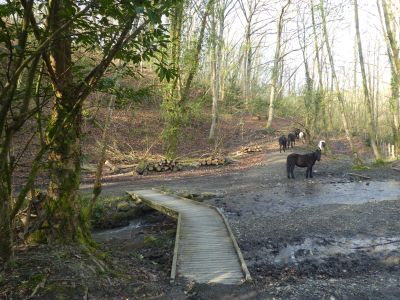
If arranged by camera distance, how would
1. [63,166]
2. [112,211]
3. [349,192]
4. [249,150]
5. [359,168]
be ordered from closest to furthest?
[63,166] → [112,211] → [349,192] → [359,168] → [249,150]

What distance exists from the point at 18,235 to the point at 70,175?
73.6 inches

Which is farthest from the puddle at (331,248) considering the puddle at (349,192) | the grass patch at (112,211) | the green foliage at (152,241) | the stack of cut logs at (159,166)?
the stack of cut logs at (159,166)

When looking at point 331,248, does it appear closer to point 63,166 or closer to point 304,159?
point 63,166

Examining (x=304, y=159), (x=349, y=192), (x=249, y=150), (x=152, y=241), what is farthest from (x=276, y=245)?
(x=249, y=150)

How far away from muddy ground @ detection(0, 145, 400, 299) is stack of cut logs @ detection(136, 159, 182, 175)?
204cm

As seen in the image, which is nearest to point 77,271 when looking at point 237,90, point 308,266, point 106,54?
point 106,54

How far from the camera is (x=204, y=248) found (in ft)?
25.5

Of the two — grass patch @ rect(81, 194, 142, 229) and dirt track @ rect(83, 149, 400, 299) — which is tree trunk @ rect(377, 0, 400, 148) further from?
grass patch @ rect(81, 194, 142, 229)

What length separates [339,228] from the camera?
949 centimetres

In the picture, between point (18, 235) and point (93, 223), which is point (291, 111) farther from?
point (18, 235)

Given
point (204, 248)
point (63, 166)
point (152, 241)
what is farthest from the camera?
point (152, 241)

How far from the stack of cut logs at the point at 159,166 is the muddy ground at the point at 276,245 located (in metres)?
2.04

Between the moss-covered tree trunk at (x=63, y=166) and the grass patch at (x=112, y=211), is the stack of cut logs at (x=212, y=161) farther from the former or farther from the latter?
the moss-covered tree trunk at (x=63, y=166)

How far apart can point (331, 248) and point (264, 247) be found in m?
1.52
